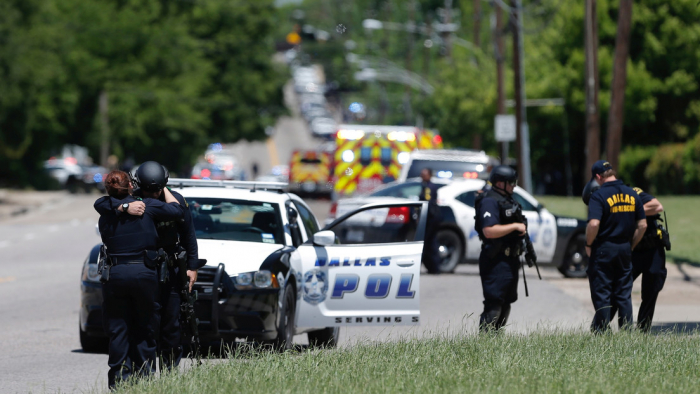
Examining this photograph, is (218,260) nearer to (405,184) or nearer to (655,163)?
(405,184)

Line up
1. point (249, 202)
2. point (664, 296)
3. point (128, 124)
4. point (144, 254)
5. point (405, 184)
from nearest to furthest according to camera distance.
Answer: point (144, 254) → point (249, 202) → point (664, 296) → point (405, 184) → point (128, 124)

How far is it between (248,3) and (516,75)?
128 feet

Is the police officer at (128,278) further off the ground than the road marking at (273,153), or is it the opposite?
the police officer at (128,278)

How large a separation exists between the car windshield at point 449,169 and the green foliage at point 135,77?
2175 centimetres

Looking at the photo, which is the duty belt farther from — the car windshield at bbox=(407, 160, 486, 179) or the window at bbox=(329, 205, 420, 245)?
the car windshield at bbox=(407, 160, 486, 179)

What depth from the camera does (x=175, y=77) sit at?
195 ft

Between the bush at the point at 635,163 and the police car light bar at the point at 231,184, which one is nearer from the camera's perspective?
the police car light bar at the point at 231,184

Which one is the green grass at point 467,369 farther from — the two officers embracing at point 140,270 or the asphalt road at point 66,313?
the asphalt road at point 66,313

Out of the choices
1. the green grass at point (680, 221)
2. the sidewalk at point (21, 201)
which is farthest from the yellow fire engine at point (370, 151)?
the sidewalk at point (21, 201)

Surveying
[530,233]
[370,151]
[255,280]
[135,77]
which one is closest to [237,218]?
[255,280]

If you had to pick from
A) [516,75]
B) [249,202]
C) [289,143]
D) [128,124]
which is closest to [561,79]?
[516,75]

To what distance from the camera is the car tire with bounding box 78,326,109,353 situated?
9.98m

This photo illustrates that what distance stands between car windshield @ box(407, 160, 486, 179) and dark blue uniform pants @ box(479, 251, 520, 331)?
12.6 meters

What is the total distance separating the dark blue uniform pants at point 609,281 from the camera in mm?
9586
